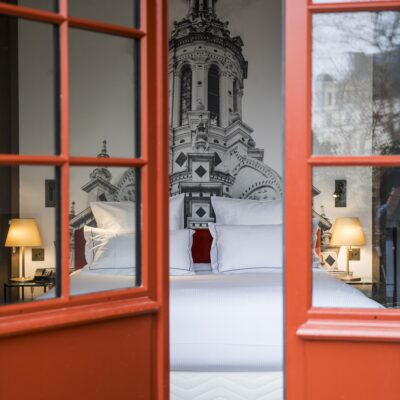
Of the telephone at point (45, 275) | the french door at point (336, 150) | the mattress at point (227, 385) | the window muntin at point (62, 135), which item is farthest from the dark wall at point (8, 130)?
the french door at point (336, 150)

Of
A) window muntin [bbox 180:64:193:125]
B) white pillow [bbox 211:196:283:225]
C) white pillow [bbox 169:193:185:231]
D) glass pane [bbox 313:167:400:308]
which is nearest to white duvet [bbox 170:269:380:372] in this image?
glass pane [bbox 313:167:400:308]

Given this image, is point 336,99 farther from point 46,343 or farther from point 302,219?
point 46,343

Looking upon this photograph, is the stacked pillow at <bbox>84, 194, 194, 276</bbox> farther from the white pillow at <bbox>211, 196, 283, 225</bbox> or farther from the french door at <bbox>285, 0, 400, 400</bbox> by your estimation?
the white pillow at <bbox>211, 196, 283, 225</bbox>

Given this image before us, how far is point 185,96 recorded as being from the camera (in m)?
5.24

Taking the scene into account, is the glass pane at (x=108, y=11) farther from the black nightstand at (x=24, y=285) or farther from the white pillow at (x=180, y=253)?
the white pillow at (x=180, y=253)

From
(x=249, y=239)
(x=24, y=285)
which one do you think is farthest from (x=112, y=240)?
(x=249, y=239)

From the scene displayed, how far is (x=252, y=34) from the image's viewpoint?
526 cm

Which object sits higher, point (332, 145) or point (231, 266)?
point (332, 145)

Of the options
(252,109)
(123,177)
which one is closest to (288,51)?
→ (123,177)

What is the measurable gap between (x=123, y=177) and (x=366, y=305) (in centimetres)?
97

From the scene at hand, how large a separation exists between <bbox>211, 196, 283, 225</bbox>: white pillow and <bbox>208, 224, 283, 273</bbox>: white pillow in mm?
196

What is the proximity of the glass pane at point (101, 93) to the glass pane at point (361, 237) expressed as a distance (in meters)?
0.72

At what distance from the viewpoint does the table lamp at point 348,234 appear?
7.71ft

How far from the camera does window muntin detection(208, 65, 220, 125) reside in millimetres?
5246
